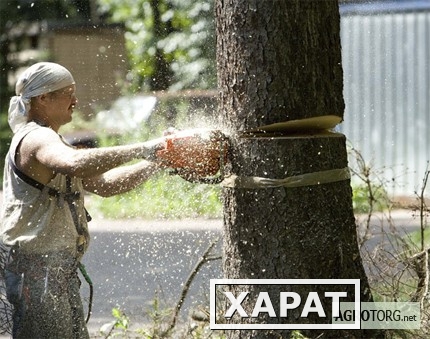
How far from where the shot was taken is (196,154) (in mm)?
3709

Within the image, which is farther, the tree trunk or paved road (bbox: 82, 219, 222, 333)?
paved road (bbox: 82, 219, 222, 333)

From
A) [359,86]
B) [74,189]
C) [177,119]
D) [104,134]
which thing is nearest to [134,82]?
[104,134]

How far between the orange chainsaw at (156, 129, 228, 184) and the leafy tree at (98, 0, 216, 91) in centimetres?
834

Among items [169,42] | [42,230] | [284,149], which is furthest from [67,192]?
[169,42]

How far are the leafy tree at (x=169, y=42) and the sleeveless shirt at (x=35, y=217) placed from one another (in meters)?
8.19

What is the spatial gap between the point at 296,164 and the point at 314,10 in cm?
58

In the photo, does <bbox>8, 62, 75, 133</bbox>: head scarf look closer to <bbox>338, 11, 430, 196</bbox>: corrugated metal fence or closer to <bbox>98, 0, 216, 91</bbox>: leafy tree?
<bbox>338, 11, 430, 196</bbox>: corrugated metal fence

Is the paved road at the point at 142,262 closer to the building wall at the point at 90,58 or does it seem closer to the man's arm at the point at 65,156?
the man's arm at the point at 65,156

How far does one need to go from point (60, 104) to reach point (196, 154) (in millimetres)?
672

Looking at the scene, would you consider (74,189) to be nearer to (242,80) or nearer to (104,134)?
(242,80)

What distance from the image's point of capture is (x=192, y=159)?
3715 millimetres

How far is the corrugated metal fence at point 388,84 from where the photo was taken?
11625 mm

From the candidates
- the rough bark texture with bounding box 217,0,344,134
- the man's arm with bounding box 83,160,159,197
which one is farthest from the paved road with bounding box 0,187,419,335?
the rough bark texture with bounding box 217,0,344,134

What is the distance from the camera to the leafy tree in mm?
12453
